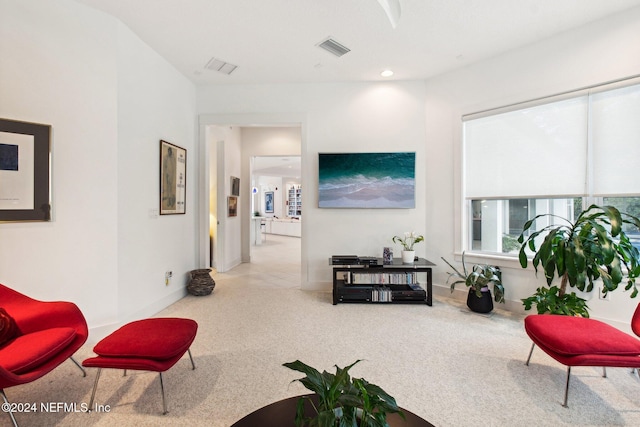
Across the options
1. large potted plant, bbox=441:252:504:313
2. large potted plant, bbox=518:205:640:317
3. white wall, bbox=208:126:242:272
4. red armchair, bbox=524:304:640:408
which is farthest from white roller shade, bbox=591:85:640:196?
white wall, bbox=208:126:242:272

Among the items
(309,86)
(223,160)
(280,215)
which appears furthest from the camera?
(280,215)

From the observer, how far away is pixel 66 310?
6.36 feet

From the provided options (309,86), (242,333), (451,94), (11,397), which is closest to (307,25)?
(309,86)

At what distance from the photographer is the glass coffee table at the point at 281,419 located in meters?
1.13

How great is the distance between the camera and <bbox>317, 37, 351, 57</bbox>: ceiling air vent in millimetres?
3262

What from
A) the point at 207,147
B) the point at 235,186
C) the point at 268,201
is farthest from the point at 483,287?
the point at 268,201

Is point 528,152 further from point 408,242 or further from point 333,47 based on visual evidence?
point 333,47

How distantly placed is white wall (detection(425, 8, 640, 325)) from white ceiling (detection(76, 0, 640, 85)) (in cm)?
15

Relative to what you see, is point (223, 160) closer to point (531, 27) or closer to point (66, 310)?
point (66, 310)

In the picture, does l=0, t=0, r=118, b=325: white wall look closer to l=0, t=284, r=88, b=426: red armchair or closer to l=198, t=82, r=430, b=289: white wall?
l=0, t=284, r=88, b=426: red armchair

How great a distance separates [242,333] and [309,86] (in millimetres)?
3498

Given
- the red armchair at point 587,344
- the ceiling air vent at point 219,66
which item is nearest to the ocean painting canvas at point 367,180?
the ceiling air vent at point 219,66

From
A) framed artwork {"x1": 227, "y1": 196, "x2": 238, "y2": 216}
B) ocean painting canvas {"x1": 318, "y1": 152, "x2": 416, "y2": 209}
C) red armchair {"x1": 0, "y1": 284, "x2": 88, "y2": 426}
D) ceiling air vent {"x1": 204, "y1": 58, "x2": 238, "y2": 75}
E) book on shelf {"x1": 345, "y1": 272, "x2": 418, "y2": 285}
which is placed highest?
ceiling air vent {"x1": 204, "y1": 58, "x2": 238, "y2": 75}

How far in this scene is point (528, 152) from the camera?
11.0 feet
